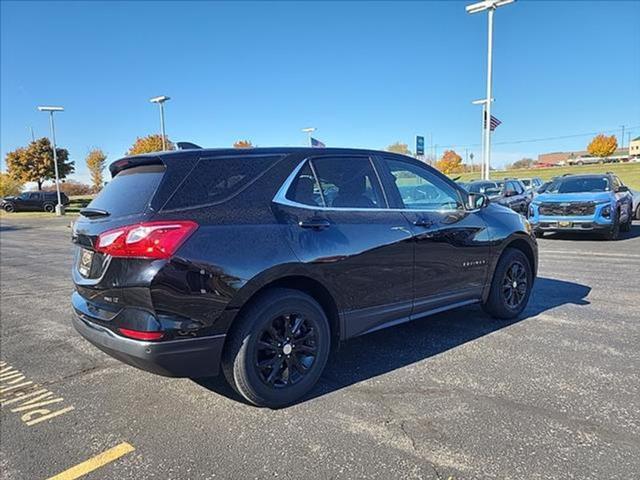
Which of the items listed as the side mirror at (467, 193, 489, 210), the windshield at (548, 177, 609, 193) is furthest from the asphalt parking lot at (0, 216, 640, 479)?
the windshield at (548, 177, 609, 193)

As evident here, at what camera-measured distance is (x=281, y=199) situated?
126 inches

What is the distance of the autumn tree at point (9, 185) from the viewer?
46750 mm

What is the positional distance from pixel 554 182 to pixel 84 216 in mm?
12844

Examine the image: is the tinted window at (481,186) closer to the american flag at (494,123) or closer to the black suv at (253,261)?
the american flag at (494,123)

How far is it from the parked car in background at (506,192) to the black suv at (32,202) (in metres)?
33.2

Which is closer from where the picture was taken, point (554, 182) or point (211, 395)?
point (211, 395)

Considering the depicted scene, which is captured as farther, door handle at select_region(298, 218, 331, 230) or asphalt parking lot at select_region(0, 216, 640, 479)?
door handle at select_region(298, 218, 331, 230)

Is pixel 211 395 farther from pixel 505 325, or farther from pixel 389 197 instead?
pixel 505 325

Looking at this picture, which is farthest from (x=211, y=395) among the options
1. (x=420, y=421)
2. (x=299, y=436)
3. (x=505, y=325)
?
(x=505, y=325)

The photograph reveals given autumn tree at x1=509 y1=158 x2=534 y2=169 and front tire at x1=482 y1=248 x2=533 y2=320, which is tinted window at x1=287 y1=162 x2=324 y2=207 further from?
autumn tree at x1=509 y1=158 x2=534 y2=169

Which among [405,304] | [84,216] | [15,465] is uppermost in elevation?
[84,216]

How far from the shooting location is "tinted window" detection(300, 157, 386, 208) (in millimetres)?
3492

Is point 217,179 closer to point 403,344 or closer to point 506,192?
point 403,344

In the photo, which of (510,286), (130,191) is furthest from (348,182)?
(510,286)
